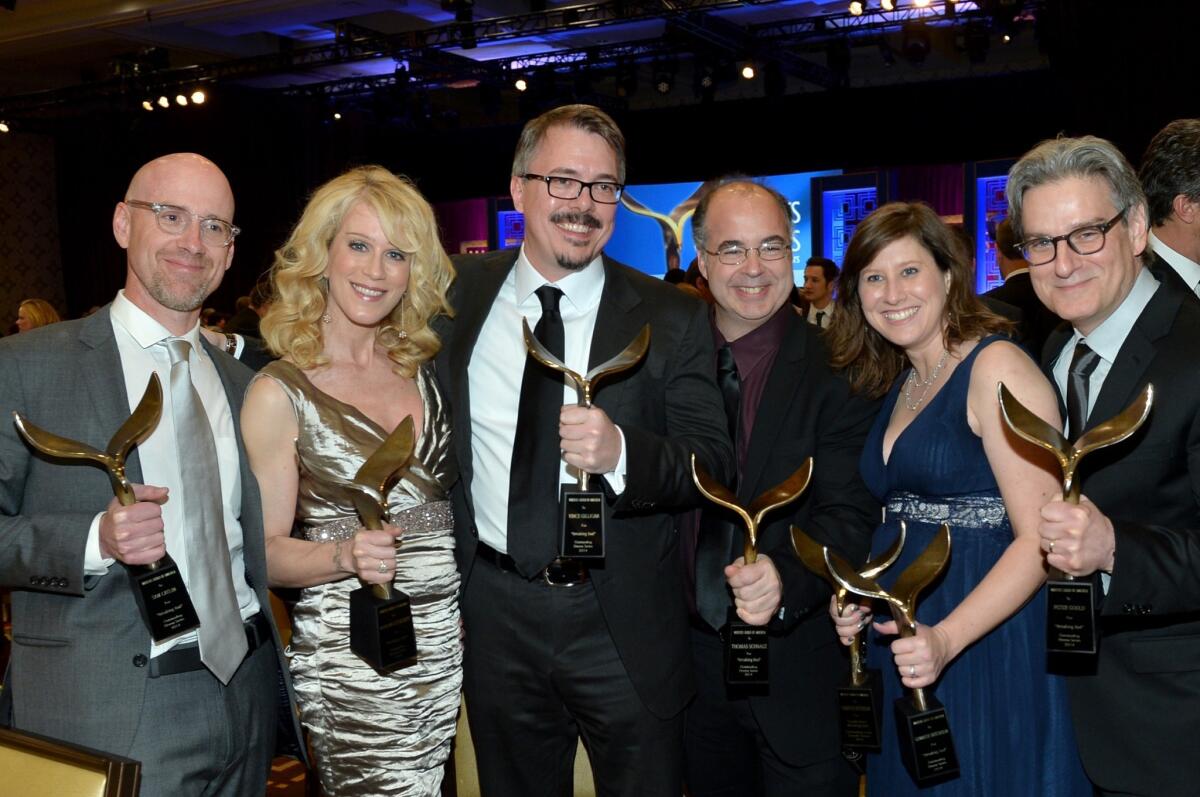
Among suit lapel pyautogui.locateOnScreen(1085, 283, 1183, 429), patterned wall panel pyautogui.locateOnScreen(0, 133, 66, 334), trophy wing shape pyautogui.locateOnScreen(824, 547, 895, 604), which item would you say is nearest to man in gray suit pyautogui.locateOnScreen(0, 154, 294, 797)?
trophy wing shape pyautogui.locateOnScreen(824, 547, 895, 604)

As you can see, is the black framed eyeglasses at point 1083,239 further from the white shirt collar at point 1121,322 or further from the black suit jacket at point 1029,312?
the black suit jacket at point 1029,312

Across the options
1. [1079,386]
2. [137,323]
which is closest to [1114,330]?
[1079,386]

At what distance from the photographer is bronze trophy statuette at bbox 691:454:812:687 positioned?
222 centimetres

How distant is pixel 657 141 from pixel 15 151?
8.65 m

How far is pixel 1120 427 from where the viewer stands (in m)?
1.89

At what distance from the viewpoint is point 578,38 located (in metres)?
12.5

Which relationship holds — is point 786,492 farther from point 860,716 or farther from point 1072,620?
point 1072,620

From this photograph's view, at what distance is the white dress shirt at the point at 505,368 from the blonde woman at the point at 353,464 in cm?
9

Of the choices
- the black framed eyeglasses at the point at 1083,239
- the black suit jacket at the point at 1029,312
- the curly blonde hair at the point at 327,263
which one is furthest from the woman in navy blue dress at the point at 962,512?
the black suit jacket at the point at 1029,312

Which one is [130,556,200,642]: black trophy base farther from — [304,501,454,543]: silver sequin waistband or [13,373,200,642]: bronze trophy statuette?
[304,501,454,543]: silver sequin waistband

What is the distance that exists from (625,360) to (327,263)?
30.1 inches

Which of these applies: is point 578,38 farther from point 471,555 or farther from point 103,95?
point 471,555

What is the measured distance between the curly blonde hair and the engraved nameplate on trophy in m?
0.43

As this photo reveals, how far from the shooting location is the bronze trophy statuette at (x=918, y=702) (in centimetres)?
204
